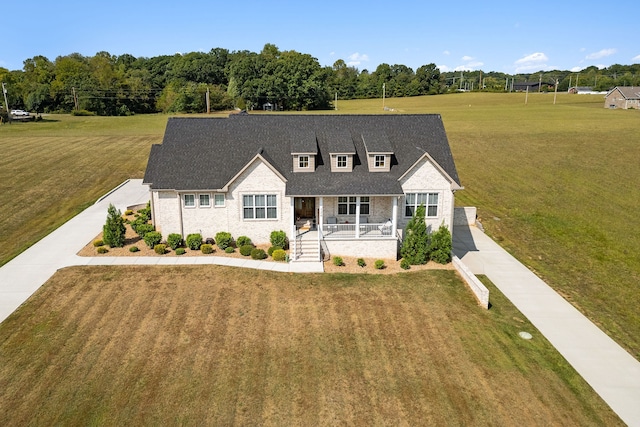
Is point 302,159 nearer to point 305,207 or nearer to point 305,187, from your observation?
point 305,187

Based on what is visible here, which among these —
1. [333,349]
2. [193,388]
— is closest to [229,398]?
[193,388]

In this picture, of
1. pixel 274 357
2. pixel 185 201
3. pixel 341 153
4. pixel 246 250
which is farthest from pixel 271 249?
pixel 274 357

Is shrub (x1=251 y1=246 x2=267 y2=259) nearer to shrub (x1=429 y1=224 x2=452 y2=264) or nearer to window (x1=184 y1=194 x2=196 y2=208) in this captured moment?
window (x1=184 y1=194 x2=196 y2=208)

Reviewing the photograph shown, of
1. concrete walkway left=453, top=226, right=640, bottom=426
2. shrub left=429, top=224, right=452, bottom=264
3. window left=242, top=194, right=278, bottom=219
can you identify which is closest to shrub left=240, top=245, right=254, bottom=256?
window left=242, top=194, right=278, bottom=219

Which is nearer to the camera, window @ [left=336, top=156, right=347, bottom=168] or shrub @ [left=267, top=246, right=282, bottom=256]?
shrub @ [left=267, top=246, right=282, bottom=256]

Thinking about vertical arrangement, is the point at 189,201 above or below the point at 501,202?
above

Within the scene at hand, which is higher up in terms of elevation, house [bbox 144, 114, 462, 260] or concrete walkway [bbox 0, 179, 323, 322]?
house [bbox 144, 114, 462, 260]

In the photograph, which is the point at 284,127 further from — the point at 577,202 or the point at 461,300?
the point at 577,202

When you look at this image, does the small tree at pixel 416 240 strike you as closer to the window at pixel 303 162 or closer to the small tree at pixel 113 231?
the window at pixel 303 162
